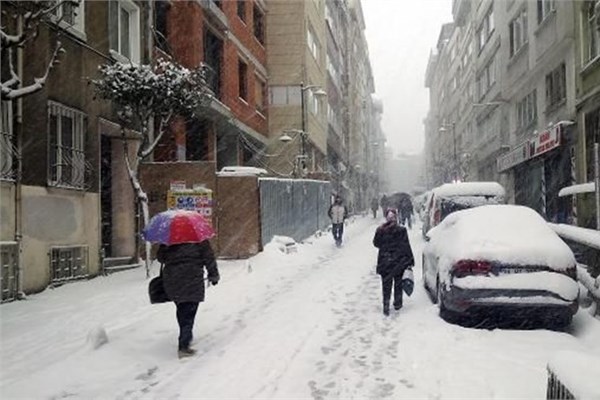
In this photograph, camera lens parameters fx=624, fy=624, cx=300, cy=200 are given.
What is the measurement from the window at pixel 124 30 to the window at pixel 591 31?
12233 mm

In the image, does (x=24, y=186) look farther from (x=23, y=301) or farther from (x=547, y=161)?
(x=547, y=161)

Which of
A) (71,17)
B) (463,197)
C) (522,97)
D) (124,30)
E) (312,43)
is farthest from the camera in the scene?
(312,43)

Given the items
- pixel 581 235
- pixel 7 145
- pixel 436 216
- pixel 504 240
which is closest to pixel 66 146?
pixel 7 145

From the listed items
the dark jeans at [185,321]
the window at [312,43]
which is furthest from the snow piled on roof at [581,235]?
the window at [312,43]

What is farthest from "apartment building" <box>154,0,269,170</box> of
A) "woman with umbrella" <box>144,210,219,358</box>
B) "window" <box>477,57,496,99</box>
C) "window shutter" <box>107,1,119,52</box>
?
"window" <box>477,57,496,99</box>

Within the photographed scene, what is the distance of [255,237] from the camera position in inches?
610

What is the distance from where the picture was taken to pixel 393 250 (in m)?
8.91

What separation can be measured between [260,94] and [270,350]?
2495 cm

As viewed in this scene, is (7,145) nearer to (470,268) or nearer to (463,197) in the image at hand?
(470,268)

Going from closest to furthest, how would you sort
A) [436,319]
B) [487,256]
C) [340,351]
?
[340,351] < [487,256] < [436,319]

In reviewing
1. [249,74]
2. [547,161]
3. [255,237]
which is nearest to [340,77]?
[249,74]

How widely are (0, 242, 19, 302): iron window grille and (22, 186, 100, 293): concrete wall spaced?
391 mm

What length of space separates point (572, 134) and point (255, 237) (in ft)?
35.8

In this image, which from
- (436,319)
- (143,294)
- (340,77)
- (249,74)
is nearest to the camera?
(436,319)
